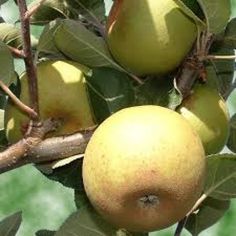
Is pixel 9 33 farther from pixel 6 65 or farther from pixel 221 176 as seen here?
pixel 221 176

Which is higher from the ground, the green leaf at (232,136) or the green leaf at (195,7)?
the green leaf at (195,7)

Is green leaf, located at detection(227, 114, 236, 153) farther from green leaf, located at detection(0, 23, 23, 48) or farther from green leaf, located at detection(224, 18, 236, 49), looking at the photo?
green leaf, located at detection(0, 23, 23, 48)

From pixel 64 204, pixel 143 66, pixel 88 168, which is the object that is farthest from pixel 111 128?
pixel 64 204

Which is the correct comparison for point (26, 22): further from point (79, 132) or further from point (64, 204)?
point (64, 204)

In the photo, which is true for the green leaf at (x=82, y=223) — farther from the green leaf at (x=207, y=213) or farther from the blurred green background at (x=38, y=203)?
the blurred green background at (x=38, y=203)

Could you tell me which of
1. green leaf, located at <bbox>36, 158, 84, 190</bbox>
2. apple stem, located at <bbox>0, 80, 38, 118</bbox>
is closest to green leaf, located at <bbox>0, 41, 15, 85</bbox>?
apple stem, located at <bbox>0, 80, 38, 118</bbox>

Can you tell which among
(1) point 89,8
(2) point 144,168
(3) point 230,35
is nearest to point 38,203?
(1) point 89,8

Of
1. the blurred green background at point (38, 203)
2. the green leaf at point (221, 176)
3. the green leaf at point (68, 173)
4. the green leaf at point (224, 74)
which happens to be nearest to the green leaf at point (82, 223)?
the green leaf at point (68, 173)
